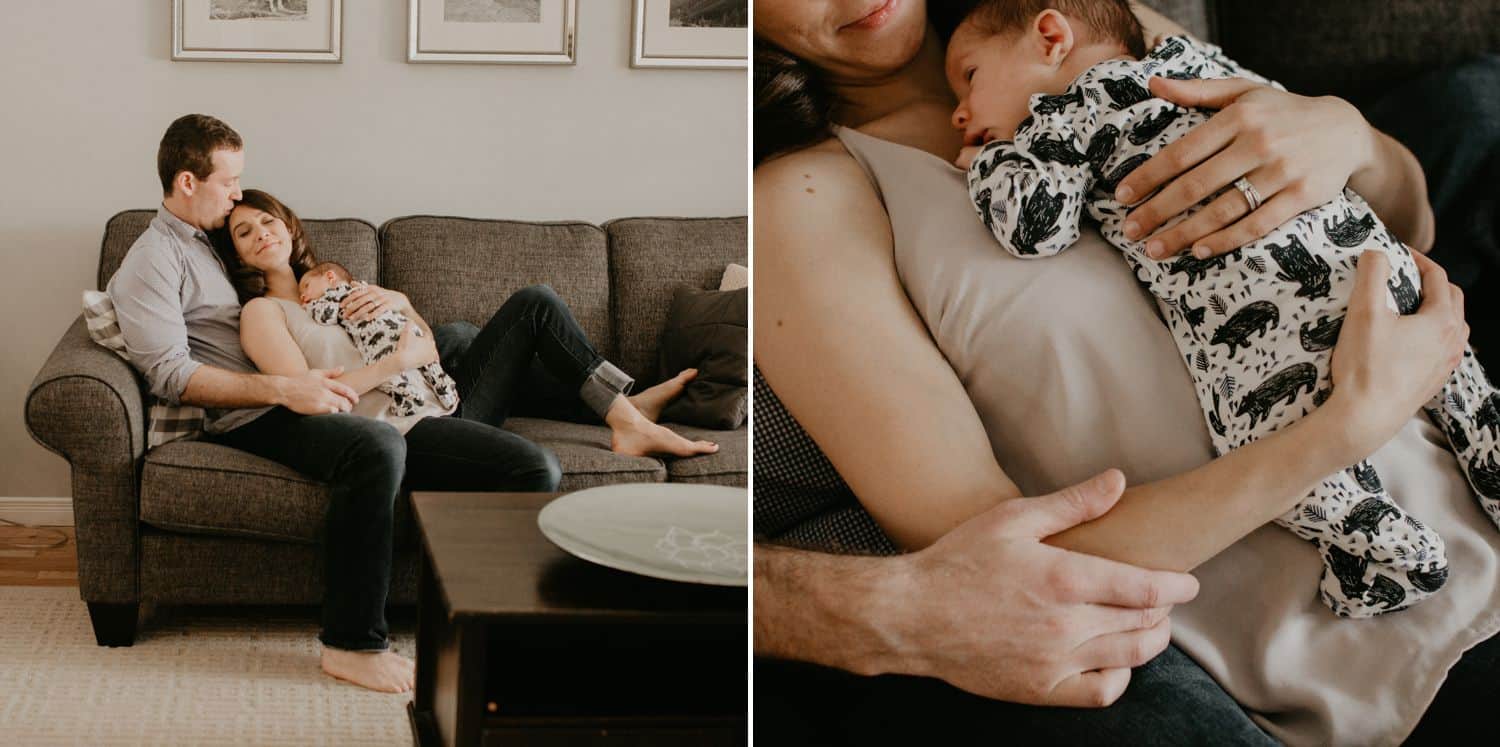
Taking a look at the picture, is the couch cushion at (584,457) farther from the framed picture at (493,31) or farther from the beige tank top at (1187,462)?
the beige tank top at (1187,462)

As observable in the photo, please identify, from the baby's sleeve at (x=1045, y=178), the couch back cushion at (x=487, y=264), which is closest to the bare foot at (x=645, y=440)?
the couch back cushion at (x=487, y=264)

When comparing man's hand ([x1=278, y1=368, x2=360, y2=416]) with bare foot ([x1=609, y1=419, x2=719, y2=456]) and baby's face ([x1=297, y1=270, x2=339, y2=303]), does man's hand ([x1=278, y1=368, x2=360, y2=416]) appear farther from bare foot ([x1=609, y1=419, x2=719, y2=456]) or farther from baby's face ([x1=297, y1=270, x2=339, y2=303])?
bare foot ([x1=609, y1=419, x2=719, y2=456])

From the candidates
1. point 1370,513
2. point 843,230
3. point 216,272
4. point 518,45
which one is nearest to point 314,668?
point 216,272

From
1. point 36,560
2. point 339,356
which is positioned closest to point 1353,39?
point 339,356

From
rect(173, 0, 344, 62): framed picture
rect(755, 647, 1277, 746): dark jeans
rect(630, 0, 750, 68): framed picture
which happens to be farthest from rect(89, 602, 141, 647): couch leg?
rect(755, 647, 1277, 746): dark jeans

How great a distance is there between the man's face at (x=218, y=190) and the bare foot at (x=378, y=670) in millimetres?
574

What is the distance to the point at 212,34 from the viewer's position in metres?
1.37

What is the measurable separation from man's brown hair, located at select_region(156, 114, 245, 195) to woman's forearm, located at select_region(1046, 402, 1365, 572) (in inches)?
51.6

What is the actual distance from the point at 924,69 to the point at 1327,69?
184 mm

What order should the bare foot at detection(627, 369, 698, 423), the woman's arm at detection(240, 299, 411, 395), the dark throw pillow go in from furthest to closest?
the woman's arm at detection(240, 299, 411, 395) → the bare foot at detection(627, 369, 698, 423) → the dark throw pillow

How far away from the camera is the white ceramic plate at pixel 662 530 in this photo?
34.2 inches

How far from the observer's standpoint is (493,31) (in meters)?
1.30

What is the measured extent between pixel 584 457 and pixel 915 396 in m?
0.77

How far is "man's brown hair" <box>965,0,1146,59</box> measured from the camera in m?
0.45
